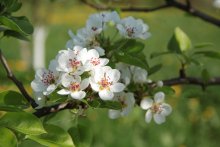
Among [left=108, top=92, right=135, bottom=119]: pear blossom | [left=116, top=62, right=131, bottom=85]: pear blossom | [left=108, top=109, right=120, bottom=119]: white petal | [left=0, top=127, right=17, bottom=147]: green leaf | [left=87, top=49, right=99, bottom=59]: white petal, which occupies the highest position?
[left=87, top=49, right=99, bottom=59]: white petal

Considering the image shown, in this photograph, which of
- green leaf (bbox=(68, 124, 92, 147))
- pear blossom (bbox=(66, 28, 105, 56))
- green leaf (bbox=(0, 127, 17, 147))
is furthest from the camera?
pear blossom (bbox=(66, 28, 105, 56))

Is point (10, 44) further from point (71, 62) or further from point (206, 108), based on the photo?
point (71, 62)

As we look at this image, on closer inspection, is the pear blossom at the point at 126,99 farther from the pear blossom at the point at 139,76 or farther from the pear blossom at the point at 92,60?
the pear blossom at the point at 92,60

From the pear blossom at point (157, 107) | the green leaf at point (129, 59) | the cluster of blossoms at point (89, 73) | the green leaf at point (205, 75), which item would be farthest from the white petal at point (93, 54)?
the green leaf at point (205, 75)

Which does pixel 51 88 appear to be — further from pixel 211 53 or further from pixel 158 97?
pixel 211 53

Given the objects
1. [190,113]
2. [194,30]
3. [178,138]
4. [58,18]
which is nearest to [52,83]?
[178,138]

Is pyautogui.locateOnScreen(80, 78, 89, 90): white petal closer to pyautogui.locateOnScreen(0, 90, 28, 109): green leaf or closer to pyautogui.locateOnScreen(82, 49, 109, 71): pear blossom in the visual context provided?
pyautogui.locateOnScreen(82, 49, 109, 71): pear blossom

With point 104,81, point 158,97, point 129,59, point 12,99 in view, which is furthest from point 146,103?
point 12,99

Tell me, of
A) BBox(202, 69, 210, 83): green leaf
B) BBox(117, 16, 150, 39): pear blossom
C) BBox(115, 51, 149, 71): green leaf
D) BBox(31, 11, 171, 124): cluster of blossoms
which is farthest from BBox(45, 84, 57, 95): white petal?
BBox(202, 69, 210, 83): green leaf
